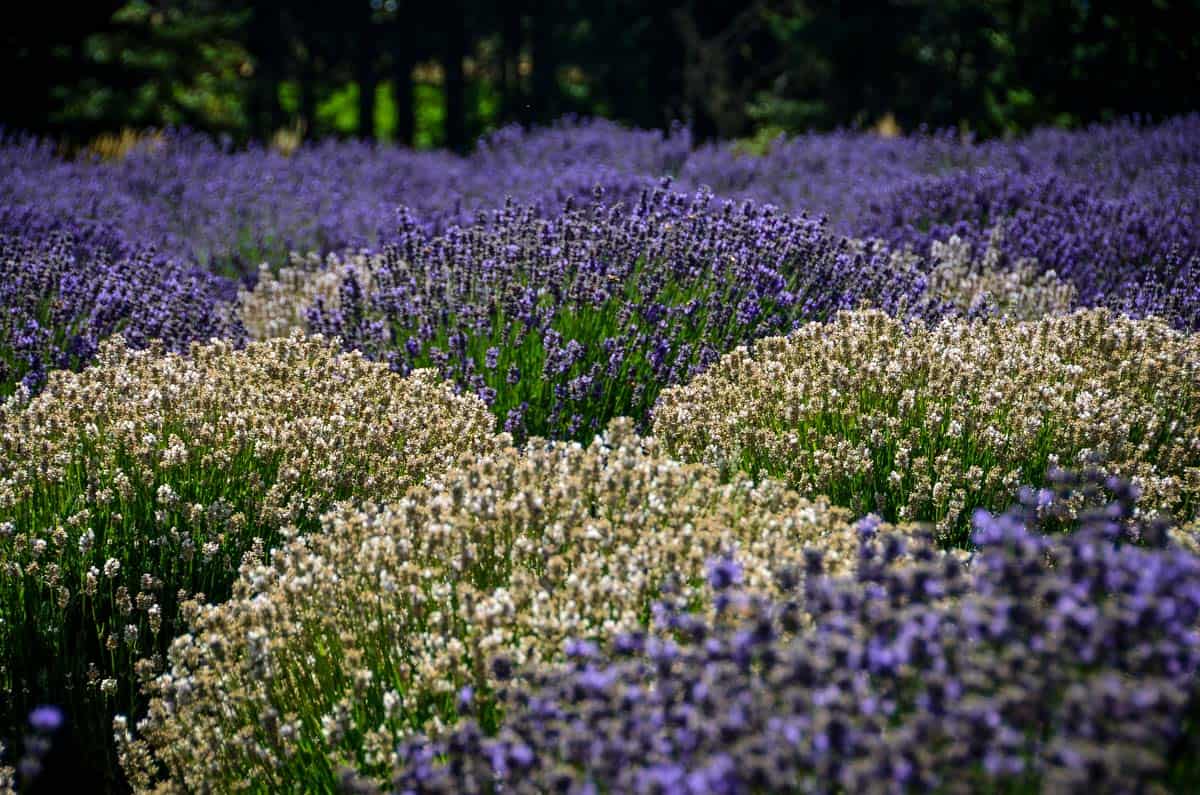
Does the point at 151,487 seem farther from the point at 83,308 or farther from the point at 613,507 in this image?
the point at 83,308

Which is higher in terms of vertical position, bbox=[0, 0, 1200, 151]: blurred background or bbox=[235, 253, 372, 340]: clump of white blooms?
bbox=[0, 0, 1200, 151]: blurred background

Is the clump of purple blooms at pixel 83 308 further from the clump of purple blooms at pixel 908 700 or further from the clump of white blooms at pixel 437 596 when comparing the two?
the clump of purple blooms at pixel 908 700

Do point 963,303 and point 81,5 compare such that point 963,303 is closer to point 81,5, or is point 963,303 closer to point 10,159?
point 10,159

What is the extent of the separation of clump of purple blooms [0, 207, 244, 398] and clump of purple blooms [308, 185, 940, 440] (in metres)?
0.62

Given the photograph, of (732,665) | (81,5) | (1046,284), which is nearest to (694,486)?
(732,665)

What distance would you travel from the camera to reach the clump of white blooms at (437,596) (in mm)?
2311

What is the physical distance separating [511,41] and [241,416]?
14457 mm

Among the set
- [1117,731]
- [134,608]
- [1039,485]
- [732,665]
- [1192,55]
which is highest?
[1192,55]

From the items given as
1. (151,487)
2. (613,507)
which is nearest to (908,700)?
(613,507)

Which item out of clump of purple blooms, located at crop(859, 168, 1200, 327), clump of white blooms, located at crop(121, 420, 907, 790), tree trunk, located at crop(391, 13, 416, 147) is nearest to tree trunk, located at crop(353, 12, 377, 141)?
tree trunk, located at crop(391, 13, 416, 147)

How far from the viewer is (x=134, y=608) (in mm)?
3209

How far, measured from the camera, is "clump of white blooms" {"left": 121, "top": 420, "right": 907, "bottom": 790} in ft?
7.58

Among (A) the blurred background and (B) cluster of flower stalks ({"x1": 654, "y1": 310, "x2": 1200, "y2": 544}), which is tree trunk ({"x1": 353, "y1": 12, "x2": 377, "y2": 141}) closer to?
(A) the blurred background

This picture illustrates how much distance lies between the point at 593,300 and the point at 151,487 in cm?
199
